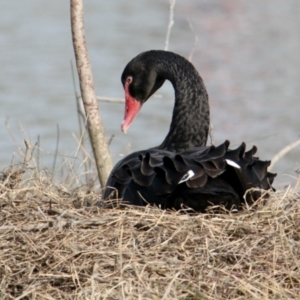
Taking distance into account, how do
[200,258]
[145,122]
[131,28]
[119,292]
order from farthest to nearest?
[131,28]
[145,122]
[200,258]
[119,292]

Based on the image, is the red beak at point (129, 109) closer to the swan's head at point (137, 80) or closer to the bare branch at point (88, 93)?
the swan's head at point (137, 80)

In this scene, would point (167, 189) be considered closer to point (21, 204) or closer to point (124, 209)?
point (124, 209)

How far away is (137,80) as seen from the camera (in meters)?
5.21

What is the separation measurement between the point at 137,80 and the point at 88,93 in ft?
0.98

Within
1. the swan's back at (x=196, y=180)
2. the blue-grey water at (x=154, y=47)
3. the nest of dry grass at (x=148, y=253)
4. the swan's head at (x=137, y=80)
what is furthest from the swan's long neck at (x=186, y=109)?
the blue-grey water at (x=154, y=47)

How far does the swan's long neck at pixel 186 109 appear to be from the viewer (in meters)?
5.02

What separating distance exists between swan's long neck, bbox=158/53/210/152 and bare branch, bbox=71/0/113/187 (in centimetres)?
33

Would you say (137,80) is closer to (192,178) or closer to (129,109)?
(129,109)

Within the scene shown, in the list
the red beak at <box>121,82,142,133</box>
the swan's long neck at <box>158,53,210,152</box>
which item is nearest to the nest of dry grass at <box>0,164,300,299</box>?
the swan's long neck at <box>158,53,210,152</box>

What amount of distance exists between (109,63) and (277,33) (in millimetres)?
2488

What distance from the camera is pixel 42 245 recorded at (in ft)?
11.9

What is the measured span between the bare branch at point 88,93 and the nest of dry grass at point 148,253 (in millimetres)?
1000

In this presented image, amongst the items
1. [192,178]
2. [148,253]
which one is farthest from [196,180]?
[148,253]

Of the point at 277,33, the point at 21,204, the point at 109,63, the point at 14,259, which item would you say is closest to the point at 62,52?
the point at 109,63
